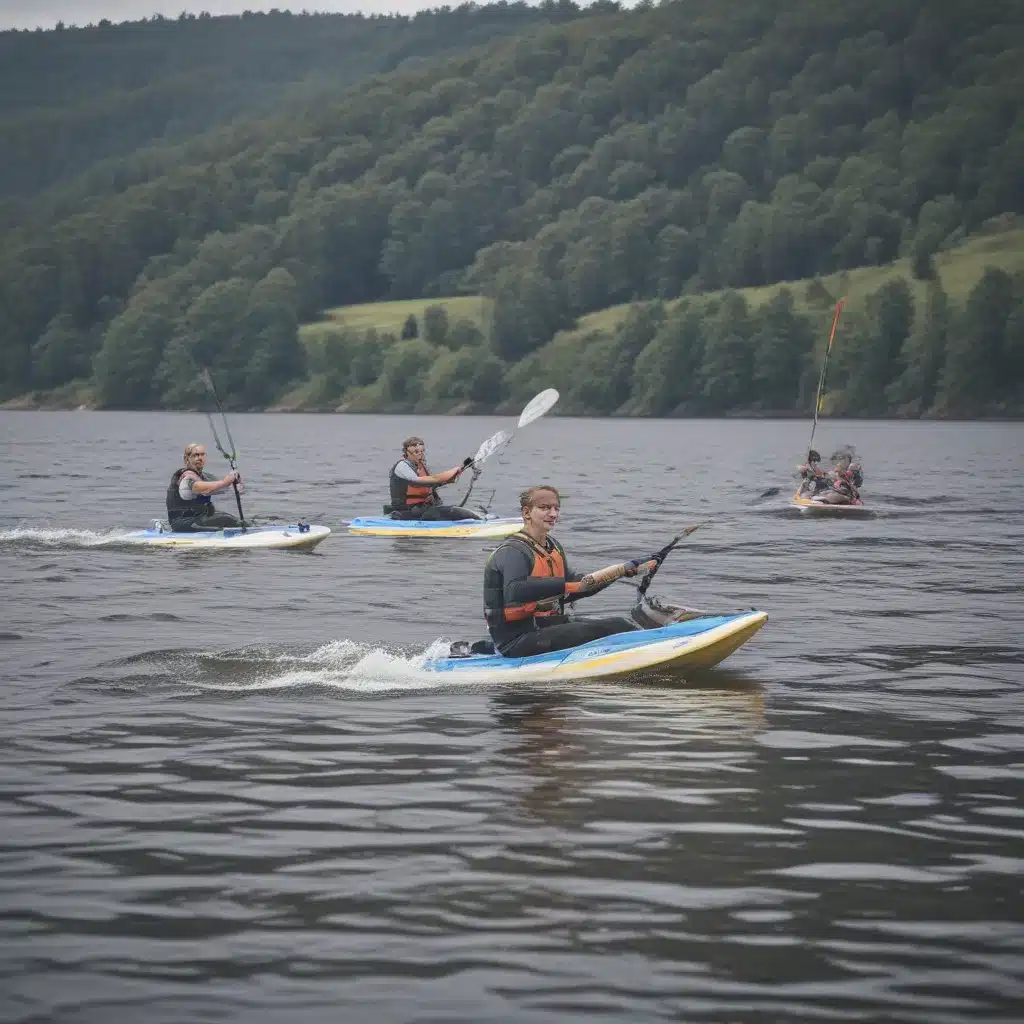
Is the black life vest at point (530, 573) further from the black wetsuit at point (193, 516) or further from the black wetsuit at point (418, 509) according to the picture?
the black wetsuit at point (418, 509)

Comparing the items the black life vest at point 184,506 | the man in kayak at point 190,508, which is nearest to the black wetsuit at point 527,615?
the man in kayak at point 190,508

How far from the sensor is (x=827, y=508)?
41.3m

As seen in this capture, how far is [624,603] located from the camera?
24625 millimetres

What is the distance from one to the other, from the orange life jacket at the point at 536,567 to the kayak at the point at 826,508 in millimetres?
25344

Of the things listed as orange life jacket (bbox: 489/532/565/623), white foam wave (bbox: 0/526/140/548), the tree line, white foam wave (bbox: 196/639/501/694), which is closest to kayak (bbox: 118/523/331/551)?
white foam wave (bbox: 0/526/140/548)

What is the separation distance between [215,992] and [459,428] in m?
126

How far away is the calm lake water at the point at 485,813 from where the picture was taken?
8.60m

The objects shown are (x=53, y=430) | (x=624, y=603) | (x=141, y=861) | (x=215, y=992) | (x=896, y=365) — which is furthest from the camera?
(x=896, y=365)

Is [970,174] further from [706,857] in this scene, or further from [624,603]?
[706,857]

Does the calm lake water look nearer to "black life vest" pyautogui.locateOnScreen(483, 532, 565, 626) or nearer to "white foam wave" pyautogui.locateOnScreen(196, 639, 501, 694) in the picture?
"white foam wave" pyautogui.locateOnScreen(196, 639, 501, 694)

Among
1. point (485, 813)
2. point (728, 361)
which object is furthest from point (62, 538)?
point (728, 361)

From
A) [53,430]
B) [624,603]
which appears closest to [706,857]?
[624,603]

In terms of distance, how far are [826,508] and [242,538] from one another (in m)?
15.9

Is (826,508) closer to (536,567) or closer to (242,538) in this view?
(242,538)
